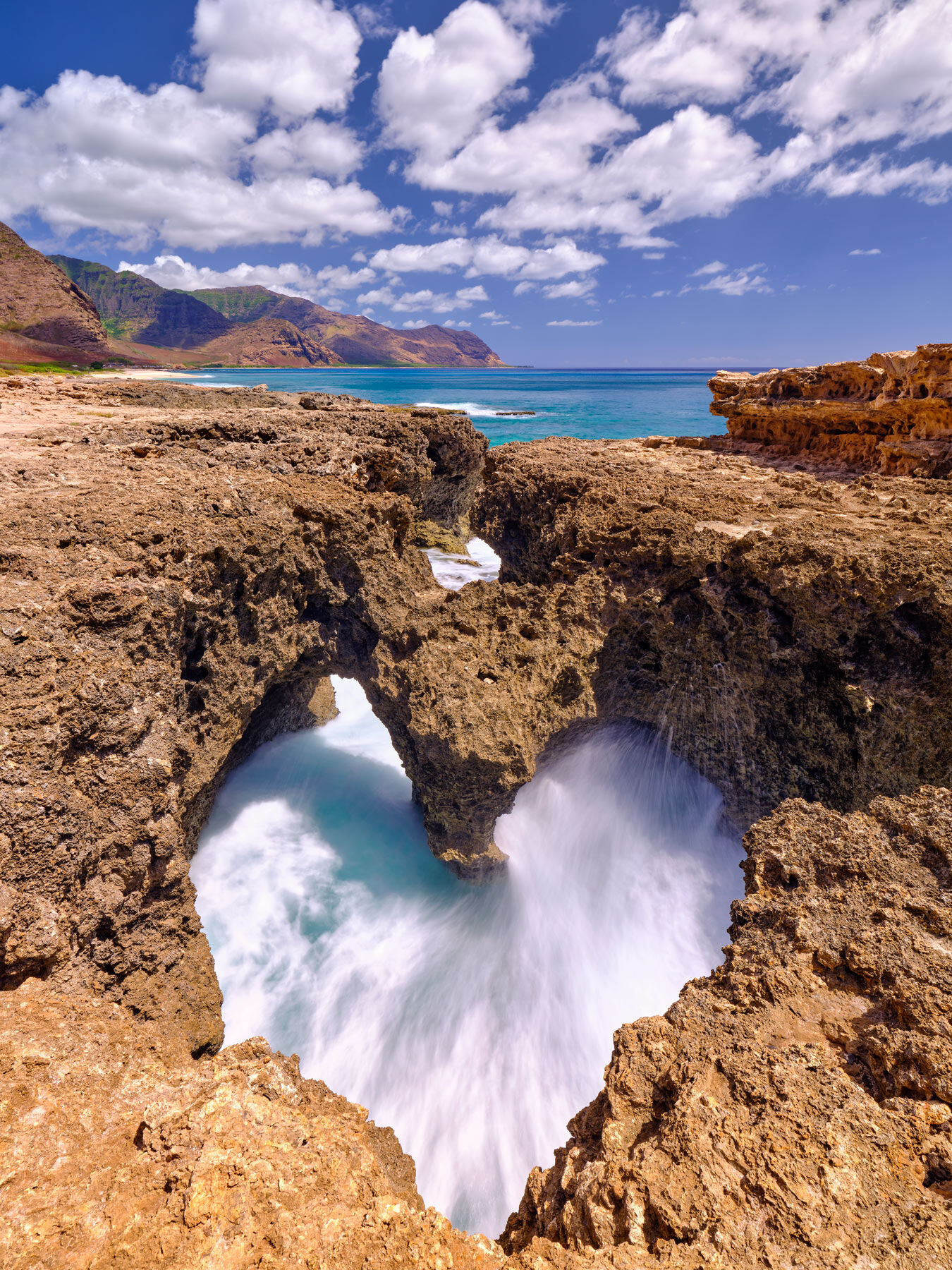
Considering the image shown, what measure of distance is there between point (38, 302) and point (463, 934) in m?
87.6

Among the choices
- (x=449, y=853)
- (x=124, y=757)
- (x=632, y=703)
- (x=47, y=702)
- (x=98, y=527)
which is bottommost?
(x=449, y=853)

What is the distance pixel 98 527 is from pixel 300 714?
16.6ft

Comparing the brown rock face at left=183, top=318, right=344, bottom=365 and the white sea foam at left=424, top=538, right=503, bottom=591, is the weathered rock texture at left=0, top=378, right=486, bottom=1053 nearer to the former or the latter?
the white sea foam at left=424, top=538, right=503, bottom=591

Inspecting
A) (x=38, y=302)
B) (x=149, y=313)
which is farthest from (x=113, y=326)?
(x=38, y=302)

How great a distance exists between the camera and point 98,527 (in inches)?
183

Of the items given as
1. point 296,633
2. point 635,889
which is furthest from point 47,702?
point 635,889

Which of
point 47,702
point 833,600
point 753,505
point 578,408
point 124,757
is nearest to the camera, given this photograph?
point 47,702

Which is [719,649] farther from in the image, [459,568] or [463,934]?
[459,568]

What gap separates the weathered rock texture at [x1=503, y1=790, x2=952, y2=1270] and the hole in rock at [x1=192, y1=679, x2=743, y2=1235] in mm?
2741

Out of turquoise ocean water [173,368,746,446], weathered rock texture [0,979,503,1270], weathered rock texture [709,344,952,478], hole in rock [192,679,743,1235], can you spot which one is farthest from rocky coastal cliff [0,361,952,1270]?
turquoise ocean water [173,368,746,446]

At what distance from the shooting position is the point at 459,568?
19.0 metres

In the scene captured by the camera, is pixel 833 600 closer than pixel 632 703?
Yes

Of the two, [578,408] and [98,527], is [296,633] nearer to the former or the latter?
[98,527]

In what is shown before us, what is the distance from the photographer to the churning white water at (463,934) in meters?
5.60
